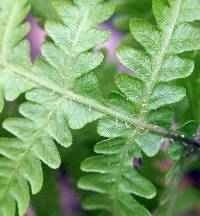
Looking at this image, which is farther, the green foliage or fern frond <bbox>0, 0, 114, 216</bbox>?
the green foliage

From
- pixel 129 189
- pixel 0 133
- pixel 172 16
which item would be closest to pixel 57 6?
pixel 172 16

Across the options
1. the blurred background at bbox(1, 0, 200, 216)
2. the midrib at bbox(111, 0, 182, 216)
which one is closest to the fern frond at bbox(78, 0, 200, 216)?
the midrib at bbox(111, 0, 182, 216)

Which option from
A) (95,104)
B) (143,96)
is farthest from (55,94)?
(143,96)

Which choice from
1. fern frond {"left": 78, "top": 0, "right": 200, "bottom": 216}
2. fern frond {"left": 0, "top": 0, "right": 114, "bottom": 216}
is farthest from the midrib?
fern frond {"left": 0, "top": 0, "right": 114, "bottom": 216}

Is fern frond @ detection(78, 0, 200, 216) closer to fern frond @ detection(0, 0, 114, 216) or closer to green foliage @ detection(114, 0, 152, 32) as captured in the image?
fern frond @ detection(0, 0, 114, 216)

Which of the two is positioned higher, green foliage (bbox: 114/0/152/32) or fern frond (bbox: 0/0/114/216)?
green foliage (bbox: 114/0/152/32)

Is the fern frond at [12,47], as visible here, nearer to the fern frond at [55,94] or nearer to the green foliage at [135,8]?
the fern frond at [55,94]

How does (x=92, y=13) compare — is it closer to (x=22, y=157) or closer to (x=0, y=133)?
(x=22, y=157)
